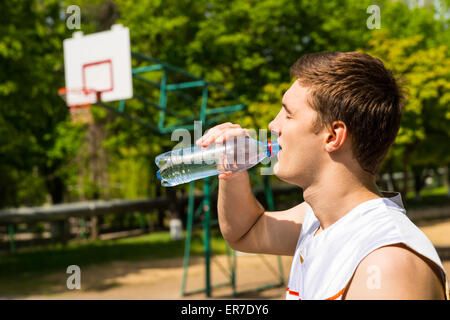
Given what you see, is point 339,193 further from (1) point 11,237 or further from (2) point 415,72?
(1) point 11,237

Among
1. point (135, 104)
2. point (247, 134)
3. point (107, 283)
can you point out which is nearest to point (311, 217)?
point (247, 134)

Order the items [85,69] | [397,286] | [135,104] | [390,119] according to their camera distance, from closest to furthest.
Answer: [397,286] < [390,119] < [85,69] < [135,104]

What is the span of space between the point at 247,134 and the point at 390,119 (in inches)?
19.3

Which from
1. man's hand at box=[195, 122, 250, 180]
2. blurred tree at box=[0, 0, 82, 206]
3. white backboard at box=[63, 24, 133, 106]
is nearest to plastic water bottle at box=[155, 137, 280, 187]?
man's hand at box=[195, 122, 250, 180]

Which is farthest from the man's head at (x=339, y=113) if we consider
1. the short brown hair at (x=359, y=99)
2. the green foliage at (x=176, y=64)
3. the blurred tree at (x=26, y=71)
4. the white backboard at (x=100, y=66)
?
the green foliage at (x=176, y=64)

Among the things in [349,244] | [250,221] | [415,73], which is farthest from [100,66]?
[415,73]

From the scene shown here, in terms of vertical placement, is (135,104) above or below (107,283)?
above

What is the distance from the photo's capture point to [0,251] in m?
22.0

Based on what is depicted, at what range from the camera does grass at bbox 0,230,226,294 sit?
1512cm

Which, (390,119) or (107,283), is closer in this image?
(390,119)

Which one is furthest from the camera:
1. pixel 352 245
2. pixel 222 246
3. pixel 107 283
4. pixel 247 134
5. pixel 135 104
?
pixel 135 104

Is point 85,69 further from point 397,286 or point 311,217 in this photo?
point 397,286

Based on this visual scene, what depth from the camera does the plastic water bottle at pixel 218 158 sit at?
2014 millimetres

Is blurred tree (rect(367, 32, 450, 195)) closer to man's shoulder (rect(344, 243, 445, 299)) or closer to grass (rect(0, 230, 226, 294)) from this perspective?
grass (rect(0, 230, 226, 294))
